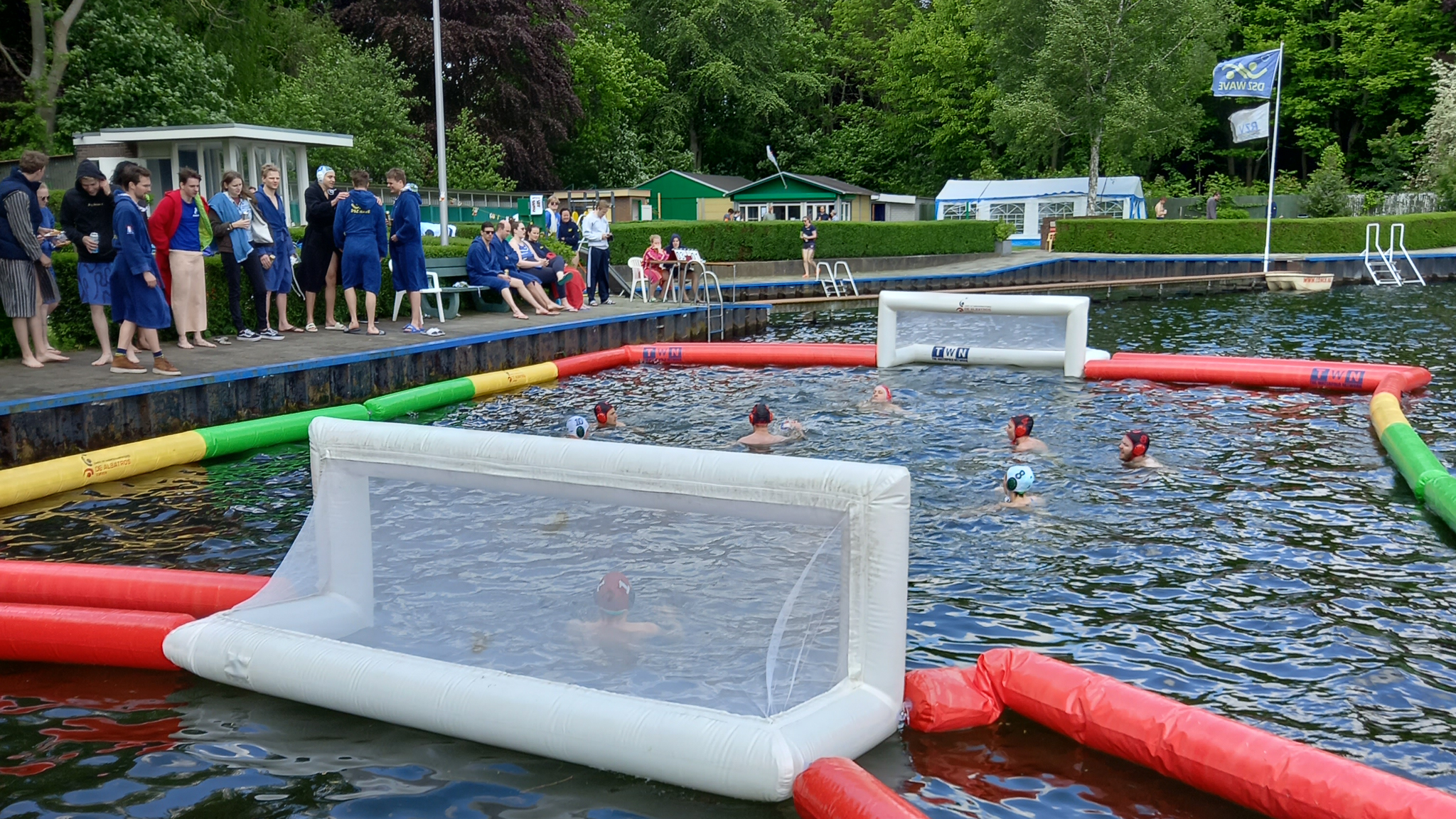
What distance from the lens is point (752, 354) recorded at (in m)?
16.8

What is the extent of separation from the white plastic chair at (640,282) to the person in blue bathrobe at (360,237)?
7.70m

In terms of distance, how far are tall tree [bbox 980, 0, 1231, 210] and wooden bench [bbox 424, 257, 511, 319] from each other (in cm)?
3110

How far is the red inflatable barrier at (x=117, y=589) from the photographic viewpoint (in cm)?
651

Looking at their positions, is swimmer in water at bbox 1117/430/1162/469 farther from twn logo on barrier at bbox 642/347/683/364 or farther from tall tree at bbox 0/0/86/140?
tall tree at bbox 0/0/86/140

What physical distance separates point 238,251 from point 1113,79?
3931 centimetres

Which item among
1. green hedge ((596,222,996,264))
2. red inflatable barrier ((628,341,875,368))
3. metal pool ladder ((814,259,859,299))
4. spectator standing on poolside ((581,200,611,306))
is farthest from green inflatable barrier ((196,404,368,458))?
green hedge ((596,222,996,264))

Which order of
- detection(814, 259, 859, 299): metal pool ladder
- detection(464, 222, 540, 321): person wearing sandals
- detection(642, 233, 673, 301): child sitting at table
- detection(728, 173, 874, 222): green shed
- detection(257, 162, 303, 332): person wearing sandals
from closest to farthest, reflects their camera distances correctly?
1. detection(257, 162, 303, 332): person wearing sandals
2. detection(464, 222, 540, 321): person wearing sandals
3. detection(642, 233, 673, 301): child sitting at table
4. detection(814, 259, 859, 299): metal pool ladder
5. detection(728, 173, 874, 222): green shed

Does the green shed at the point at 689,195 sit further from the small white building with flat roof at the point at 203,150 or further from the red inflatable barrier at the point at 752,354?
the red inflatable barrier at the point at 752,354

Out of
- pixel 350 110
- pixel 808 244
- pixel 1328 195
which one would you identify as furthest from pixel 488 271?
pixel 1328 195

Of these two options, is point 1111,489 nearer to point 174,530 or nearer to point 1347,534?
point 1347,534

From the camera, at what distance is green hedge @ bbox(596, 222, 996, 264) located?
29.4 m

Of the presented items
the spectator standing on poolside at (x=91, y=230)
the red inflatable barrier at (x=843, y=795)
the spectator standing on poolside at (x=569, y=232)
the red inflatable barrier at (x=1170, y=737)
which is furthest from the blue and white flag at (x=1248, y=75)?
the red inflatable barrier at (x=843, y=795)

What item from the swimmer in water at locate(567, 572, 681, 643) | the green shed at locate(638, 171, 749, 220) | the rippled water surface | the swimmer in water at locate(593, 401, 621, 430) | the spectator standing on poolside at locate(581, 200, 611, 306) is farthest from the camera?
the green shed at locate(638, 171, 749, 220)

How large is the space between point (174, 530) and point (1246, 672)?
6986 mm
